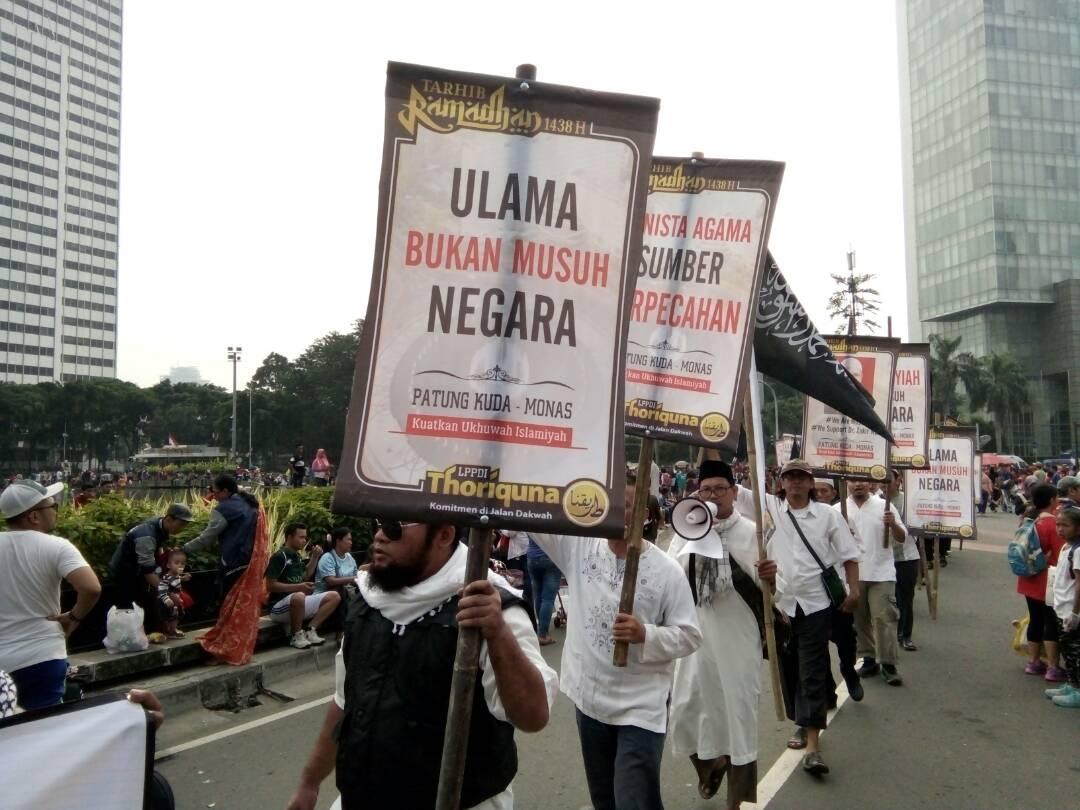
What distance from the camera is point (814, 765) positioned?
5.04 meters

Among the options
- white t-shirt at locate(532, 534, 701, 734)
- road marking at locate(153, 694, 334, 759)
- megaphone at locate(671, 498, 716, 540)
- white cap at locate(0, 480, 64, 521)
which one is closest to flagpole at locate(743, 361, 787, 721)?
megaphone at locate(671, 498, 716, 540)

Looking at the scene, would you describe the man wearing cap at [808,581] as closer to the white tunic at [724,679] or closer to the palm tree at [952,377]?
the white tunic at [724,679]

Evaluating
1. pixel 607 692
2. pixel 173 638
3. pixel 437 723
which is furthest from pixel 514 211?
pixel 173 638

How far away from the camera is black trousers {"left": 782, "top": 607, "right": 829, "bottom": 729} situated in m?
5.17

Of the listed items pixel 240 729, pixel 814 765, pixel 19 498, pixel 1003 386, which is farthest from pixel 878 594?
pixel 1003 386

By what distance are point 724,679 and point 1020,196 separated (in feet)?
301

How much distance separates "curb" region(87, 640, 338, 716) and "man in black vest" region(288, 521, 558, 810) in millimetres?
4520

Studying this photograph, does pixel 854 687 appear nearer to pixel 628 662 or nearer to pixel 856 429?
pixel 856 429

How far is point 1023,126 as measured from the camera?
8181 centimetres

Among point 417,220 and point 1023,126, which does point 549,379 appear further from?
point 1023,126

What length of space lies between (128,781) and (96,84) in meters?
143

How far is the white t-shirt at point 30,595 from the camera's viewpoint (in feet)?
14.3

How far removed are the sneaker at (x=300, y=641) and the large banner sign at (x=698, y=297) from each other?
529cm

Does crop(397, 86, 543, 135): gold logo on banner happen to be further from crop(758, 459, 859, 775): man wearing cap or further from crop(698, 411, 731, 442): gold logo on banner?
crop(758, 459, 859, 775): man wearing cap
